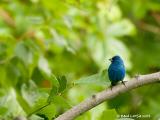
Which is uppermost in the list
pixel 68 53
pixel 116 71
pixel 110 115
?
pixel 68 53

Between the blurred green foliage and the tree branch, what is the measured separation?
0.18 ft

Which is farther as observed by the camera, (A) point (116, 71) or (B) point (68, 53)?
(B) point (68, 53)

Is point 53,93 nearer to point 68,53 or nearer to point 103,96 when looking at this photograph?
point 103,96

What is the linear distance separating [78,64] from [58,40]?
4.12 ft

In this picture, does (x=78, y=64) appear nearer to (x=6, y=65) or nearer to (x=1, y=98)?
(x=6, y=65)

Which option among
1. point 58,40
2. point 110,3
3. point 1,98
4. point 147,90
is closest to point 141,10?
point 110,3

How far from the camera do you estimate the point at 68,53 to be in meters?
3.21

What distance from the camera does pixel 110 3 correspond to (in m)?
3.10

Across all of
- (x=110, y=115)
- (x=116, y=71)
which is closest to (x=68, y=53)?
(x=116, y=71)

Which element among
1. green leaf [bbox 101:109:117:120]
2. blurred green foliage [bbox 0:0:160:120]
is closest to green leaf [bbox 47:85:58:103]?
blurred green foliage [bbox 0:0:160:120]

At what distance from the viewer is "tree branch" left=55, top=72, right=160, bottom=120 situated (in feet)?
3.77

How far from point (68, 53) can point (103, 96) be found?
2.05m

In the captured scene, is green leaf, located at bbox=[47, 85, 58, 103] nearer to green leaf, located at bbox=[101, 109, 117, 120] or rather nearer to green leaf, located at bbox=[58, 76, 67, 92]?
green leaf, located at bbox=[58, 76, 67, 92]

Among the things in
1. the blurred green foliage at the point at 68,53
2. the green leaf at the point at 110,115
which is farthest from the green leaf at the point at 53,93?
the green leaf at the point at 110,115
